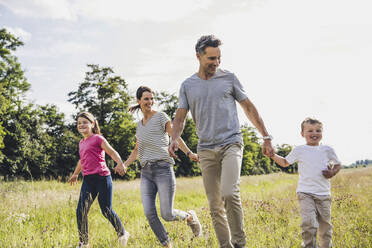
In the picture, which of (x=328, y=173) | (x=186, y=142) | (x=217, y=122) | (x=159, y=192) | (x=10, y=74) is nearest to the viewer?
(x=217, y=122)

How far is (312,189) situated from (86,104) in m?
30.4

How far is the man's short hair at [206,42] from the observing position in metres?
3.54

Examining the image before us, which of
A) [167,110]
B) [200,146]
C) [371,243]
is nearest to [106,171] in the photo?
[200,146]

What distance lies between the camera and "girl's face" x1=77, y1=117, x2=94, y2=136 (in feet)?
15.3

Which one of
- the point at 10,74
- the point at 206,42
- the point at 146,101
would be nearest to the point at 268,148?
the point at 206,42

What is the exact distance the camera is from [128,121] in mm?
32031

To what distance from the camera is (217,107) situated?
11.7 feet

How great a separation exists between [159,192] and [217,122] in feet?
4.68

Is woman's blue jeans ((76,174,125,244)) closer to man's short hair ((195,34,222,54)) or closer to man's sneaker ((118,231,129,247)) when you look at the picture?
man's sneaker ((118,231,129,247))

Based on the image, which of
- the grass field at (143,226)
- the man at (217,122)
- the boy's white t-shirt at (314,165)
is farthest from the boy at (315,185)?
the man at (217,122)

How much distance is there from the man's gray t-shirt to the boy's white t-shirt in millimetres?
1055

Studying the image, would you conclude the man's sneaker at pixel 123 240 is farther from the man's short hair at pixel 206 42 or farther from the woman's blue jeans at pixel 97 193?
the man's short hair at pixel 206 42

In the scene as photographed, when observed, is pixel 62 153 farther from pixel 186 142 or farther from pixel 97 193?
pixel 97 193

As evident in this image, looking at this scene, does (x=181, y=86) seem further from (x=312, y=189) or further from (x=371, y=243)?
(x=371, y=243)
